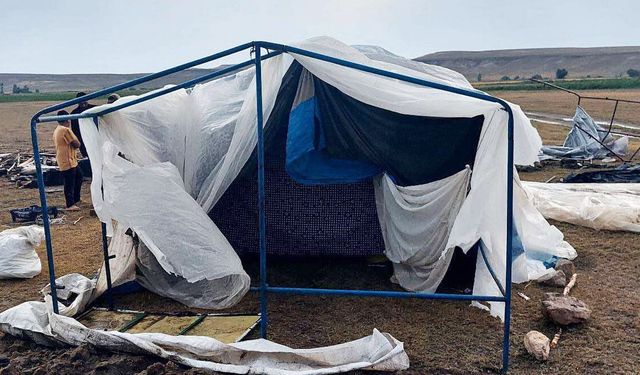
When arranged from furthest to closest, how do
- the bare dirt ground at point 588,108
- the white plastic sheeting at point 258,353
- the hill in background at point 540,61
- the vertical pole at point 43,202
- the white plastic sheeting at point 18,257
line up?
1. the hill in background at point 540,61
2. the bare dirt ground at point 588,108
3. the white plastic sheeting at point 18,257
4. the vertical pole at point 43,202
5. the white plastic sheeting at point 258,353

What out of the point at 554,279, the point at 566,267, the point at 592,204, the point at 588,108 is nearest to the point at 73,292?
the point at 554,279

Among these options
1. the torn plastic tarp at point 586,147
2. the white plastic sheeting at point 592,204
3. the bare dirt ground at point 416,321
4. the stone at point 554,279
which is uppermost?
the torn plastic tarp at point 586,147

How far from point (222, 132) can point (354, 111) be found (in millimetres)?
1128

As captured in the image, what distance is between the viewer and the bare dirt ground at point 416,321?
12.8ft

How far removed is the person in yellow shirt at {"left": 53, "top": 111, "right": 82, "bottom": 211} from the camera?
28.0 ft

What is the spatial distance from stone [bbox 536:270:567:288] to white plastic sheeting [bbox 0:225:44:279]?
4.97 meters

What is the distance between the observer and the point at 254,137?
15.6ft

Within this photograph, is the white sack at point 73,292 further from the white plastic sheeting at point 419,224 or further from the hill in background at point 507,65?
the hill in background at point 507,65

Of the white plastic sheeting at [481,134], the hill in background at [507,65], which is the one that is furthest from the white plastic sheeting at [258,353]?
the hill in background at [507,65]

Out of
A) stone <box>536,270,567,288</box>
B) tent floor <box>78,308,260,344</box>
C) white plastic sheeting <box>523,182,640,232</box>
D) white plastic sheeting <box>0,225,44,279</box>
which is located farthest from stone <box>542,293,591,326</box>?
white plastic sheeting <box>0,225,44,279</box>

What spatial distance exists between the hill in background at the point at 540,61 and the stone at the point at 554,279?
268ft

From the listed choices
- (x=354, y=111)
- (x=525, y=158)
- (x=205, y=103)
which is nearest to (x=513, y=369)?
(x=525, y=158)

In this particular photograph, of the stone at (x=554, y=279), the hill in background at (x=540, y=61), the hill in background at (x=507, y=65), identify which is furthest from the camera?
the hill in background at (x=507, y=65)

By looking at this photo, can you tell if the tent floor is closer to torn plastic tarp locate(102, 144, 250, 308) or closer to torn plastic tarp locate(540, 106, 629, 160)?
torn plastic tarp locate(102, 144, 250, 308)
